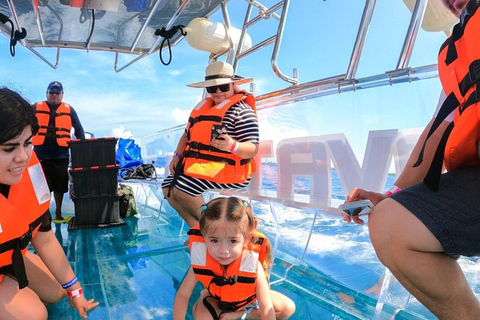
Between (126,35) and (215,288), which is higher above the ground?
(126,35)

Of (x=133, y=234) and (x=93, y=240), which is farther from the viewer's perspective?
(x=133, y=234)

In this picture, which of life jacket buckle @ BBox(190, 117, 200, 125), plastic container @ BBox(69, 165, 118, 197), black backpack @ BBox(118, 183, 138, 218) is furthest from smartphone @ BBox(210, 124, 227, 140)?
black backpack @ BBox(118, 183, 138, 218)

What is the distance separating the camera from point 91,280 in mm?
2068

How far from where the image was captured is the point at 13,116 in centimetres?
117

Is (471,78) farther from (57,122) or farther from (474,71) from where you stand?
(57,122)

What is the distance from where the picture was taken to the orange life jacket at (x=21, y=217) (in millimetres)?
1266

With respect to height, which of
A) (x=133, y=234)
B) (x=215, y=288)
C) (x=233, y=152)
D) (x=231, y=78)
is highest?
(x=231, y=78)

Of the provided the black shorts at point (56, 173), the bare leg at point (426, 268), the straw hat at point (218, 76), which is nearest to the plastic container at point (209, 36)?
the straw hat at point (218, 76)

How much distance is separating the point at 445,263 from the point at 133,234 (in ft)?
9.48

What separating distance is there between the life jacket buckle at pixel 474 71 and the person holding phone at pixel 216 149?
4.42 ft

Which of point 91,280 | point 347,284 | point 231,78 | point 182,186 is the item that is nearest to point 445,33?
point 231,78

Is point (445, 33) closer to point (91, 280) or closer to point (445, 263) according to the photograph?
point (445, 263)

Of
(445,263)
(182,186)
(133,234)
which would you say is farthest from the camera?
(133,234)

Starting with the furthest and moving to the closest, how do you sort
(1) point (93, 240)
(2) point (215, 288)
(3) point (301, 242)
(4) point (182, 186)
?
(1) point (93, 240) < (3) point (301, 242) < (4) point (182, 186) < (2) point (215, 288)
